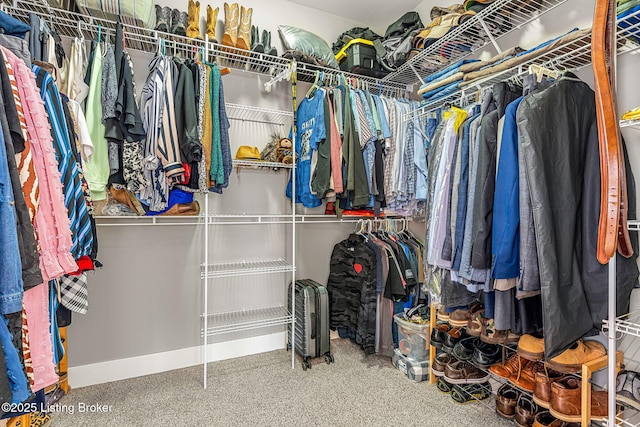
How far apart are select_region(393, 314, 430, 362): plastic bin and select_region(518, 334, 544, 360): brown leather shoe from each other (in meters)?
0.71

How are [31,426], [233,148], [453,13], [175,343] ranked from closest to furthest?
[31,426]
[453,13]
[175,343]
[233,148]

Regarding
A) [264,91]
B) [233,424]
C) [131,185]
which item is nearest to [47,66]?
[131,185]

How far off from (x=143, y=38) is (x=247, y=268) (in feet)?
5.29

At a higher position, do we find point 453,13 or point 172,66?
point 453,13

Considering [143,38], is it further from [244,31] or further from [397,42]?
[397,42]

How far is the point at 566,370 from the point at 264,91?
241cm

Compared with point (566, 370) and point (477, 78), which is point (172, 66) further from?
point (566, 370)

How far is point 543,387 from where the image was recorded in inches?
57.1

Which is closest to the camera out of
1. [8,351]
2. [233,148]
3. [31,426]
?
[8,351]

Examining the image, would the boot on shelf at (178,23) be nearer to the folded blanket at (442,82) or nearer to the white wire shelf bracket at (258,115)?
the white wire shelf bracket at (258,115)

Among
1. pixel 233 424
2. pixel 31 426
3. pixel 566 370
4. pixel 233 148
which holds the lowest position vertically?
pixel 233 424

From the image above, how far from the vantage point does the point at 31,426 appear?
58.5 inches

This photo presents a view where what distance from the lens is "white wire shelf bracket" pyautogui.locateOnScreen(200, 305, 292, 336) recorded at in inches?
91.8

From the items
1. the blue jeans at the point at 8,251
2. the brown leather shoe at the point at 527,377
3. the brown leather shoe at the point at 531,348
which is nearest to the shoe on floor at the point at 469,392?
the brown leather shoe at the point at 527,377
